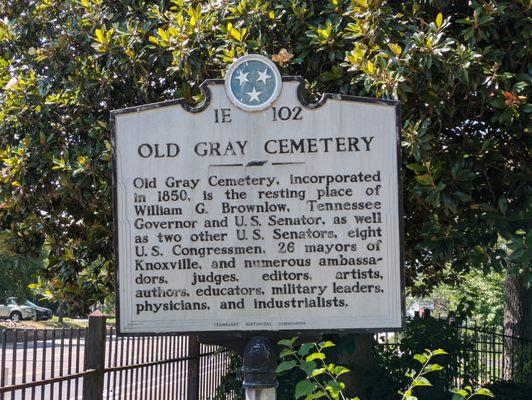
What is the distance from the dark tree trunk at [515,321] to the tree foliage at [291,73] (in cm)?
435

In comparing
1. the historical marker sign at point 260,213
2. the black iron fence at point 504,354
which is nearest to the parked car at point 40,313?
the black iron fence at point 504,354

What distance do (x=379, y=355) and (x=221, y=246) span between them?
5.49 meters

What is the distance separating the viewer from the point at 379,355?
8961 millimetres

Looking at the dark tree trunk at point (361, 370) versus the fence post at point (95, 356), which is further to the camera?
the dark tree trunk at point (361, 370)

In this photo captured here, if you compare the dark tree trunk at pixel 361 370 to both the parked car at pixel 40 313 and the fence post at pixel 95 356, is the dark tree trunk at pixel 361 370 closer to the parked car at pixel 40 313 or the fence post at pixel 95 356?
the fence post at pixel 95 356

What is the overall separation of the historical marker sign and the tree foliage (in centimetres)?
90

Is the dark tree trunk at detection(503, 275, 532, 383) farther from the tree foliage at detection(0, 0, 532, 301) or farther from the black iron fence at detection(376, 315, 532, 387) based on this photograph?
the tree foliage at detection(0, 0, 532, 301)

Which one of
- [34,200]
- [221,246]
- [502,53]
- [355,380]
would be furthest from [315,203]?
[355,380]

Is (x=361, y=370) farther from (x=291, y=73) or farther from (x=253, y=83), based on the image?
(x=253, y=83)

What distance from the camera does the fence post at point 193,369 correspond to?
25.0ft

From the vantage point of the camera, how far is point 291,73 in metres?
6.59

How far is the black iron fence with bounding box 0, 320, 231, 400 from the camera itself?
477 cm

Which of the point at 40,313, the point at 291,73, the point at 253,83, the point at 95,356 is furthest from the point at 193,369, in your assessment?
the point at 40,313

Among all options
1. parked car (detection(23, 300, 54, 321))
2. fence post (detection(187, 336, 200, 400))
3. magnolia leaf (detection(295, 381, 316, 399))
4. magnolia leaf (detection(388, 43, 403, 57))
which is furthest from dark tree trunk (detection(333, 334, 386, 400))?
parked car (detection(23, 300, 54, 321))
